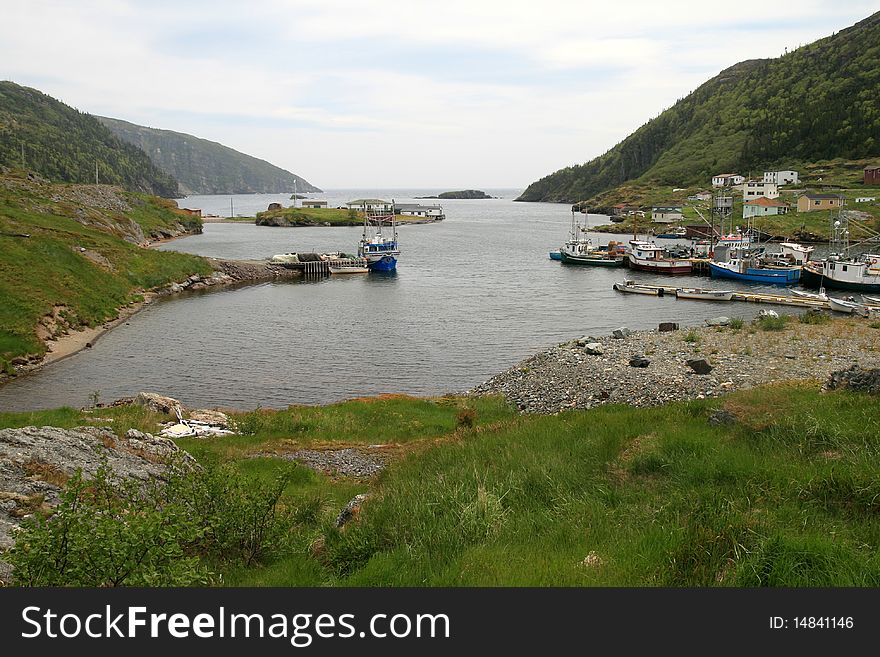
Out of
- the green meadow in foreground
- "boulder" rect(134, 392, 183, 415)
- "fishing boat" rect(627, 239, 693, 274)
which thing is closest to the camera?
the green meadow in foreground

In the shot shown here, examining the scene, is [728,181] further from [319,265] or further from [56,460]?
[56,460]

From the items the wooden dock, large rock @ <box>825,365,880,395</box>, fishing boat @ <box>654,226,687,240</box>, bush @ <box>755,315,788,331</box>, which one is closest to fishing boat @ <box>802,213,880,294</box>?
bush @ <box>755,315,788,331</box>

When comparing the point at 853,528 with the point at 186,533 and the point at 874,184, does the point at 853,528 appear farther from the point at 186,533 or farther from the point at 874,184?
the point at 874,184

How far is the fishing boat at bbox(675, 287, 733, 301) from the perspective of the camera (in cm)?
5441

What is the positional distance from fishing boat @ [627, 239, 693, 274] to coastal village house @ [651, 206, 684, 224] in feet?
184

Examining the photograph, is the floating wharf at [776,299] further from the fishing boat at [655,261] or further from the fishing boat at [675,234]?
the fishing boat at [675,234]

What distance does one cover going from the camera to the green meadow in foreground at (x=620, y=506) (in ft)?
20.0

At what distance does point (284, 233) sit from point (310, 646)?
142 metres

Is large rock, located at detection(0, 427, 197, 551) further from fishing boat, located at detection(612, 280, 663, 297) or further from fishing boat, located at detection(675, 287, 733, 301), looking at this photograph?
fishing boat, located at detection(612, 280, 663, 297)

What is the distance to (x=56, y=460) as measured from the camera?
39.7 feet

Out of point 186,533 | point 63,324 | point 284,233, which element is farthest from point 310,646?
point 284,233

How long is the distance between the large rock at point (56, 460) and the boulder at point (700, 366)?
18.2m

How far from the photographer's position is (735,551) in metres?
6.11

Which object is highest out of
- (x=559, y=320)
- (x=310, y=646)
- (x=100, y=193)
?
(x=100, y=193)
